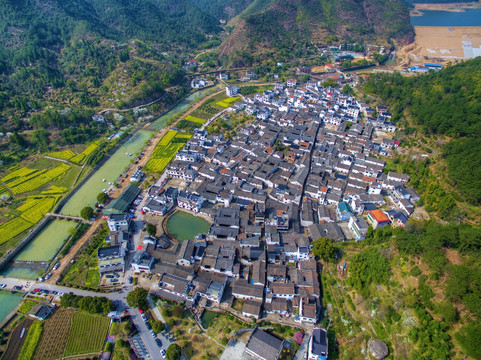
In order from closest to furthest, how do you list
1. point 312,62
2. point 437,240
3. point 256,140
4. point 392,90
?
point 437,240
point 256,140
point 392,90
point 312,62

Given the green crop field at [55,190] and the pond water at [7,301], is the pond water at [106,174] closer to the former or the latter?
the green crop field at [55,190]

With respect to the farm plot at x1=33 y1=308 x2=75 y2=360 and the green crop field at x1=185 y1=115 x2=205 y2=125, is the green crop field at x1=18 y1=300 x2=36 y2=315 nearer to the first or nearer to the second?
the farm plot at x1=33 y1=308 x2=75 y2=360

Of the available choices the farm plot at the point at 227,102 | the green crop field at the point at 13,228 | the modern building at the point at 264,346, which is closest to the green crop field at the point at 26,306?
the green crop field at the point at 13,228

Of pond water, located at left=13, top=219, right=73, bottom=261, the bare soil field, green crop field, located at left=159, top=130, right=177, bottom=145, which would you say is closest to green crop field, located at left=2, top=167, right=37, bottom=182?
pond water, located at left=13, top=219, right=73, bottom=261

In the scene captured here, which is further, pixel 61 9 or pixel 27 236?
pixel 61 9

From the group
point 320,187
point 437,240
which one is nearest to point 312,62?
point 320,187

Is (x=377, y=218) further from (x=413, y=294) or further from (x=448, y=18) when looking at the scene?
(x=448, y=18)

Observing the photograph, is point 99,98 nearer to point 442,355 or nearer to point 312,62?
point 312,62
